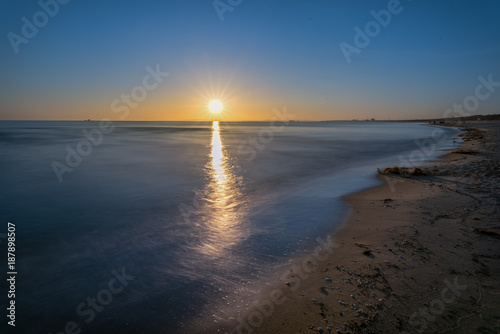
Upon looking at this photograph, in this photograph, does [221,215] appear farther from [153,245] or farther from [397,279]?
[397,279]


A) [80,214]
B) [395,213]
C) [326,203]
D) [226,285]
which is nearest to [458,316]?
[226,285]

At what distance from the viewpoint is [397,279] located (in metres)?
4.16

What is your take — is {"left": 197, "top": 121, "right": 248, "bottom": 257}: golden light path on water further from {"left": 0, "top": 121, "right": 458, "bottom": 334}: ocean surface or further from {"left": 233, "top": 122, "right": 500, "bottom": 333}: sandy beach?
{"left": 233, "top": 122, "right": 500, "bottom": 333}: sandy beach

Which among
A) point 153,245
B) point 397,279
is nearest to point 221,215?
point 153,245

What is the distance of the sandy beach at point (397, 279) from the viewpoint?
11.0 feet

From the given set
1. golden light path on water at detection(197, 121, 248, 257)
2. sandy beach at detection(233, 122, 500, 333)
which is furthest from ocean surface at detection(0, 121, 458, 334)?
sandy beach at detection(233, 122, 500, 333)

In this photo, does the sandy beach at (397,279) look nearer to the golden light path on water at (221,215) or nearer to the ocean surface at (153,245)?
the ocean surface at (153,245)

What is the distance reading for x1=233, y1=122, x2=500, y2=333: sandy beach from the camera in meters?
3.37

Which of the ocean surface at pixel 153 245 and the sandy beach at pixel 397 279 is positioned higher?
the sandy beach at pixel 397 279

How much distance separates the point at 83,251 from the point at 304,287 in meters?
4.99

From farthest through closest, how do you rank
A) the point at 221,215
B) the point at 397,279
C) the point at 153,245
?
the point at 221,215 < the point at 153,245 < the point at 397,279

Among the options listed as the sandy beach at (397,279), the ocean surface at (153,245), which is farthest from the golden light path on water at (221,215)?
the sandy beach at (397,279)

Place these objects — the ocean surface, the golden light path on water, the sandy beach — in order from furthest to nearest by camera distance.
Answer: the golden light path on water < the ocean surface < the sandy beach

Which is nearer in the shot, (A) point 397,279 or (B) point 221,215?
(A) point 397,279
